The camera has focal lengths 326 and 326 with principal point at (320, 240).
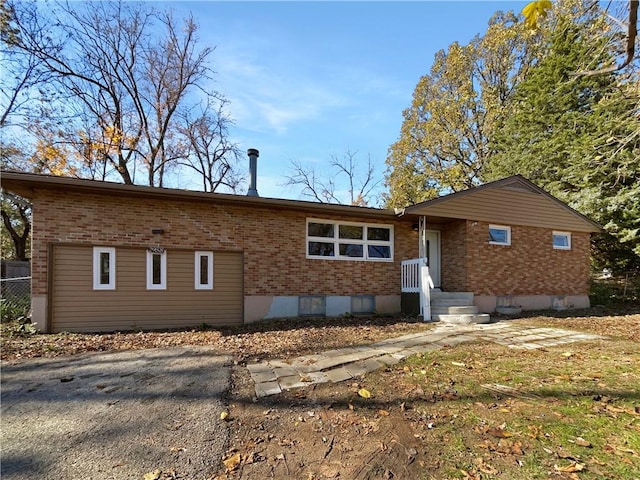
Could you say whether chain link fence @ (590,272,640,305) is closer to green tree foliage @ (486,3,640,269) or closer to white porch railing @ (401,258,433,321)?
green tree foliage @ (486,3,640,269)

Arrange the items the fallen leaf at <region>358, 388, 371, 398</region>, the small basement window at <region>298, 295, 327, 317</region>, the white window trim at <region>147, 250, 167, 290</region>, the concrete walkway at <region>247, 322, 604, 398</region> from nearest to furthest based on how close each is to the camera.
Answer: the fallen leaf at <region>358, 388, 371, 398</region> → the concrete walkway at <region>247, 322, 604, 398</region> → the white window trim at <region>147, 250, 167, 290</region> → the small basement window at <region>298, 295, 327, 317</region>

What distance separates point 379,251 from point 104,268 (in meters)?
7.09

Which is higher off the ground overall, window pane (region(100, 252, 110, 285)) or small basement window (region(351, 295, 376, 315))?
window pane (region(100, 252, 110, 285))

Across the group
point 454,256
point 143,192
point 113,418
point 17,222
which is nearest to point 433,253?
point 454,256

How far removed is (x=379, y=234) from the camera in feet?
32.3

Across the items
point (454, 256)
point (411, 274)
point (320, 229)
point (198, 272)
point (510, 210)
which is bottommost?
point (411, 274)

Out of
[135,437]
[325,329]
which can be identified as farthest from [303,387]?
[325,329]

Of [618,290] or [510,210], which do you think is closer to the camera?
[510,210]

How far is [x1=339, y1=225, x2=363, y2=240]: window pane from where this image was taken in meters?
9.47

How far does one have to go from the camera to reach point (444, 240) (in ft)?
35.0

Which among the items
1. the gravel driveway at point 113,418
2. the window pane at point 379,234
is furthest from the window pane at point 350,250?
the gravel driveway at point 113,418

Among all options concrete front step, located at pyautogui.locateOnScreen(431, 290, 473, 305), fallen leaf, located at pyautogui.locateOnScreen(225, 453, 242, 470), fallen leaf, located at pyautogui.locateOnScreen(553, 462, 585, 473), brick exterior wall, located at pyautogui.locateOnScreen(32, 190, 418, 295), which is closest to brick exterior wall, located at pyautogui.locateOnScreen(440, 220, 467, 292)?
concrete front step, located at pyautogui.locateOnScreen(431, 290, 473, 305)

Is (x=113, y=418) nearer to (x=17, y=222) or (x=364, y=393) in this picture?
(x=364, y=393)

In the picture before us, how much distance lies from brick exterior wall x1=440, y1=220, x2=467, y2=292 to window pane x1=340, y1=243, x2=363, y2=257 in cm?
304
